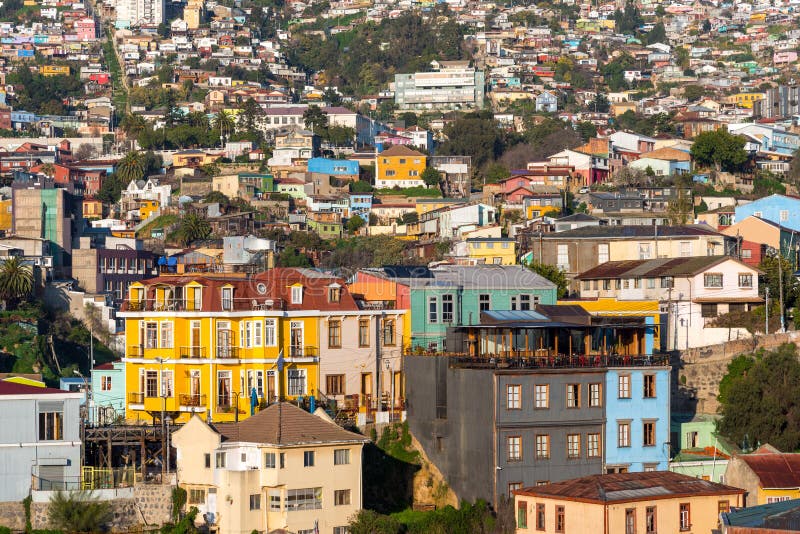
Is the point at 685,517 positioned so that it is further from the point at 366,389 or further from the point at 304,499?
the point at 366,389

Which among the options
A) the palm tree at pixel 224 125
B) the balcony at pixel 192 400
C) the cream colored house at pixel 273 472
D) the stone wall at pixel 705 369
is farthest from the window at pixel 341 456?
the palm tree at pixel 224 125

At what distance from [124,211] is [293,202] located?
1280 cm

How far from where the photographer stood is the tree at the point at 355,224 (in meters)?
115

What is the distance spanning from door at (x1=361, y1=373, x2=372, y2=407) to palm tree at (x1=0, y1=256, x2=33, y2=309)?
38531 mm

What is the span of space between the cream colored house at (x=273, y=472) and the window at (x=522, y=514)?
436 centimetres

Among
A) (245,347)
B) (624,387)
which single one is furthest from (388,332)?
(624,387)

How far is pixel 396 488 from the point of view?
5050cm

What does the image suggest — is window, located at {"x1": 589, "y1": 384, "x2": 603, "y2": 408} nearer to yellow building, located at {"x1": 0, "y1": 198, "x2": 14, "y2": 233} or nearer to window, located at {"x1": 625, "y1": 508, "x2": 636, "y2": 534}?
window, located at {"x1": 625, "y1": 508, "x2": 636, "y2": 534}

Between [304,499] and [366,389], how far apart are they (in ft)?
29.5

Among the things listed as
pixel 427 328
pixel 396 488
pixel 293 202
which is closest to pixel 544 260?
pixel 427 328

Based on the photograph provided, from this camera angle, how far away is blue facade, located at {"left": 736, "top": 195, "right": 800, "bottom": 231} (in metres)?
90.7

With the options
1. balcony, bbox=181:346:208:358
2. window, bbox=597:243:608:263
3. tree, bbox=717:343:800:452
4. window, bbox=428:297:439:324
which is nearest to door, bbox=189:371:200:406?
balcony, bbox=181:346:208:358

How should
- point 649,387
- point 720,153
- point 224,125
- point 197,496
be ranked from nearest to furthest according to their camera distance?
point 197,496, point 649,387, point 720,153, point 224,125

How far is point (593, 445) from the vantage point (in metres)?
49.3
